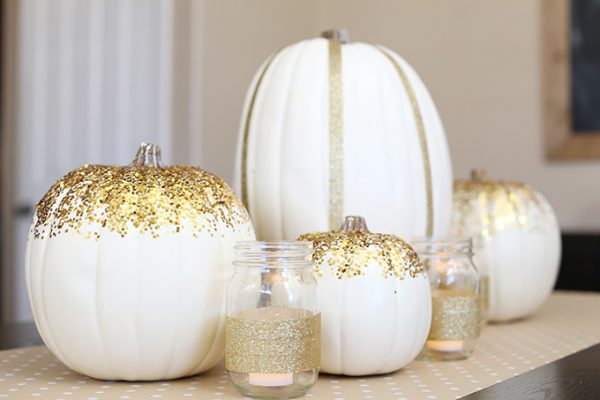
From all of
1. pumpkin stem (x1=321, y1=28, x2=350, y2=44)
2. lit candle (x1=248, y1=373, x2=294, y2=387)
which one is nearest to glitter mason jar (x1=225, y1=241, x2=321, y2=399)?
lit candle (x1=248, y1=373, x2=294, y2=387)

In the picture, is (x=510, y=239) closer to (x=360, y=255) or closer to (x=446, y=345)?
(x=446, y=345)

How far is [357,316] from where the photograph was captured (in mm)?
653

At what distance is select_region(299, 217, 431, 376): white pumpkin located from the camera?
25.7 inches

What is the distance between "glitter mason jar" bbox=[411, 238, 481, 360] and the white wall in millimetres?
1748

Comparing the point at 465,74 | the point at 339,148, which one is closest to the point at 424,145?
the point at 339,148

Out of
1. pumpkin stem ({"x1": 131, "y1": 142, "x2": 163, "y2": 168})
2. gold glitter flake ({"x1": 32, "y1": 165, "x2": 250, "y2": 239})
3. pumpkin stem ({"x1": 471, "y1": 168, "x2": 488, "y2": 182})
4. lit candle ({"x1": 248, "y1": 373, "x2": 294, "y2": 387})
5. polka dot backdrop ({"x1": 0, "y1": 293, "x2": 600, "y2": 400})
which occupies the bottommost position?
polka dot backdrop ({"x1": 0, "y1": 293, "x2": 600, "y2": 400})

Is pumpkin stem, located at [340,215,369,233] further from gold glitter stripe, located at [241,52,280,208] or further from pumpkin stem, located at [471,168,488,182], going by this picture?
pumpkin stem, located at [471,168,488,182]

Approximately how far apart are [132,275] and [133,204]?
0.06m

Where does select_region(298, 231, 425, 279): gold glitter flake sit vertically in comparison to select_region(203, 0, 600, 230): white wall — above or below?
below

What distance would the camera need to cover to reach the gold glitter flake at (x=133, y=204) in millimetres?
625

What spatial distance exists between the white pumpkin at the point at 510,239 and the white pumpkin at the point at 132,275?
47cm

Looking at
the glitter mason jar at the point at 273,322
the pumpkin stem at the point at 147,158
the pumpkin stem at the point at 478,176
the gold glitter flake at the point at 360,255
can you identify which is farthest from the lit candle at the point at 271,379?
the pumpkin stem at the point at 478,176

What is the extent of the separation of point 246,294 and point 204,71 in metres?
2.11

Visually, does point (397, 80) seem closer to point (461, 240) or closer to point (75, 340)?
point (461, 240)
